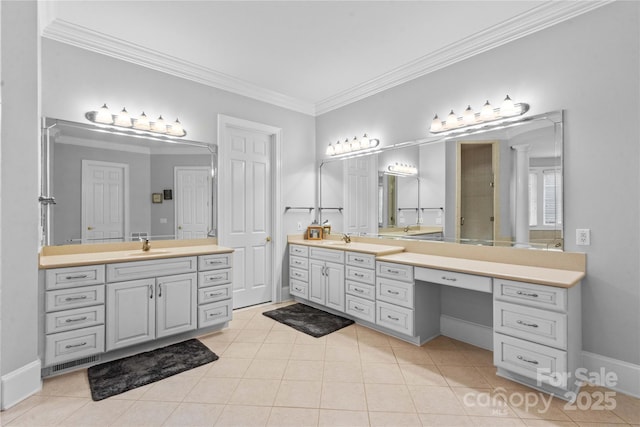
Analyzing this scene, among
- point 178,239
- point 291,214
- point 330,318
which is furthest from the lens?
point 291,214

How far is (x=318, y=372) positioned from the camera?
2352 mm

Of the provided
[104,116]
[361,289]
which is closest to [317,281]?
[361,289]

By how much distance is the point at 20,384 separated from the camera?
1974mm

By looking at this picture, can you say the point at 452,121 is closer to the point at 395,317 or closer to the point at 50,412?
the point at 395,317

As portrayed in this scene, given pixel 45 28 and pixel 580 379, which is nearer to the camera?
pixel 580 379

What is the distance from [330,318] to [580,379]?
2.18 meters

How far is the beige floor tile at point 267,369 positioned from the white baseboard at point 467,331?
5.29 ft

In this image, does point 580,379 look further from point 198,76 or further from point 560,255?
point 198,76

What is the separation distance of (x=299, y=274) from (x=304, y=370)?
1721 mm

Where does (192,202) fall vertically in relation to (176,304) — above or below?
above

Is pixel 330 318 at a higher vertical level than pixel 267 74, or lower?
lower

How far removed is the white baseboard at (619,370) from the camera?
205cm

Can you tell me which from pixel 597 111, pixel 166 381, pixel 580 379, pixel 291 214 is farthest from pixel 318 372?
pixel 597 111

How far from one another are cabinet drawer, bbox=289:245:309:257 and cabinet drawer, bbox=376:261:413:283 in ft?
3.90
